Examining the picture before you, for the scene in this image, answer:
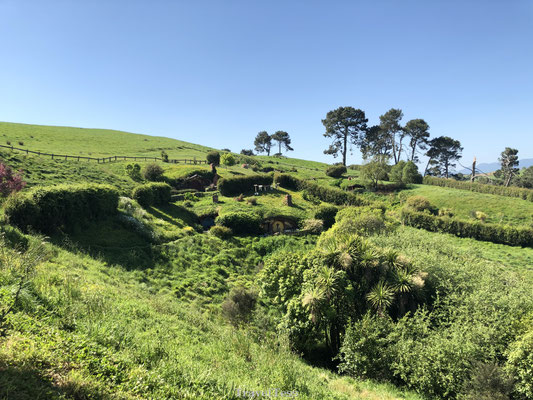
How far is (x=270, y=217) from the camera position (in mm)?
38469

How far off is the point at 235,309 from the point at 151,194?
2591cm

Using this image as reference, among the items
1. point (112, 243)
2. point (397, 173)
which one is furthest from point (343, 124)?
point (112, 243)

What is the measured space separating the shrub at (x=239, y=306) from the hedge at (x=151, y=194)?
2398 cm

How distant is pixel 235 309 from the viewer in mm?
18219

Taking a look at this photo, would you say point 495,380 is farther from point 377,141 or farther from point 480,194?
point 377,141

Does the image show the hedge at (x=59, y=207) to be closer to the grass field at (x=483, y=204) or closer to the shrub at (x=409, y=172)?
the grass field at (x=483, y=204)

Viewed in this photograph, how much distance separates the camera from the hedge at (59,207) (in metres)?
20.4

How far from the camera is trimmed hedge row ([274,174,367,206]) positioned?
168ft

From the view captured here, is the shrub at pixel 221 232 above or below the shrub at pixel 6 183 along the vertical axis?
below

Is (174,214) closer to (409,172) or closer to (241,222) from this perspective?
(241,222)

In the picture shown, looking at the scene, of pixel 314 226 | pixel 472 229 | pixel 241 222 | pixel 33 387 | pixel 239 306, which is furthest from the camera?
pixel 472 229

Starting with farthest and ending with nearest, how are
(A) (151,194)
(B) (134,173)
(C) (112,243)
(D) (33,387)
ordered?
(B) (134,173), (A) (151,194), (C) (112,243), (D) (33,387)

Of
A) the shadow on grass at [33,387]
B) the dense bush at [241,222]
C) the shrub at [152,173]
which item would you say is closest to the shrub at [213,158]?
the shrub at [152,173]

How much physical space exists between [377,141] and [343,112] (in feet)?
55.3
